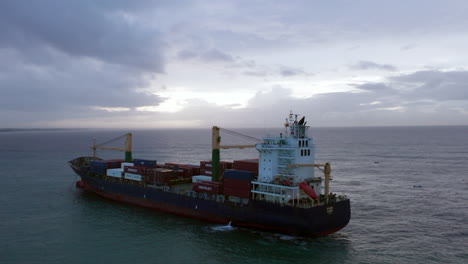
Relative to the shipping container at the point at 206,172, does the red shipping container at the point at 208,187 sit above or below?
below

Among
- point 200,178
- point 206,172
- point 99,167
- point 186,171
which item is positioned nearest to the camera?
point 200,178

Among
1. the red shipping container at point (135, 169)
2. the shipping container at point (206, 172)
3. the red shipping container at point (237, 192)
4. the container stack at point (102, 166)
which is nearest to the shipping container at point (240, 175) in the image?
the red shipping container at point (237, 192)

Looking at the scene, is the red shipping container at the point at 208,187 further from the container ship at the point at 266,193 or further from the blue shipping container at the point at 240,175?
the blue shipping container at the point at 240,175

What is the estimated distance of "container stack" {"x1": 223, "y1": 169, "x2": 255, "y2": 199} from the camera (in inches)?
1417

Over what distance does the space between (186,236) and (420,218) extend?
2724 cm

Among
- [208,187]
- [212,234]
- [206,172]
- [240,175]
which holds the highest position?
[240,175]

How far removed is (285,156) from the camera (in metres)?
36.2

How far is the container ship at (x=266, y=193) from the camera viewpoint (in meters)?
32.3

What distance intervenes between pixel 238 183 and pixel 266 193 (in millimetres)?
4194

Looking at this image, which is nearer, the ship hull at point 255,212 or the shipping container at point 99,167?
the ship hull at point 255,212

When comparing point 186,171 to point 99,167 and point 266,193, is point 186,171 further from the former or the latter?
point 266,193

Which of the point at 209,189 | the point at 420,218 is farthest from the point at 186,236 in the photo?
the point at 420,218

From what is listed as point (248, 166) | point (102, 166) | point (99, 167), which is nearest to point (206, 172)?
point (248, 166)

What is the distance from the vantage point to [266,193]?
33.7 meters
